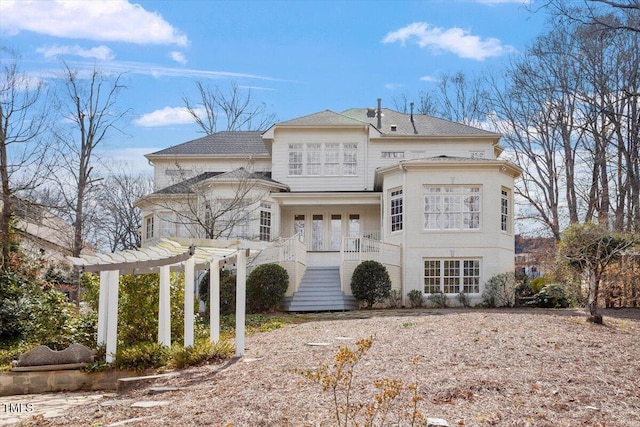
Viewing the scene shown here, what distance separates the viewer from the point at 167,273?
12445mm

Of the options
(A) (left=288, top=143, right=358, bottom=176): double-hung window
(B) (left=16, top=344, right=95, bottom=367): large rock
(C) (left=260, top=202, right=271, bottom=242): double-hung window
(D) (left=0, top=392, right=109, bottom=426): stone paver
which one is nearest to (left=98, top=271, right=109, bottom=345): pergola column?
(B) (left=16, top=344, right=95, bottom=367): large rock

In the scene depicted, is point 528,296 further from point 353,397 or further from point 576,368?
point 353,397

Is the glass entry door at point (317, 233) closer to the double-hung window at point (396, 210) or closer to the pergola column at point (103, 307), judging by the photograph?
the double-hung window at point (396, 210)

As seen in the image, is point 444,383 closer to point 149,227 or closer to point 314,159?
point 314,159

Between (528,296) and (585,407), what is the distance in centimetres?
1938

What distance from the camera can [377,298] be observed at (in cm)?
2388

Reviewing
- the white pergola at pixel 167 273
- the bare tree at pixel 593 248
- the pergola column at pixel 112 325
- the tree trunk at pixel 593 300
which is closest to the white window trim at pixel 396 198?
A: the bare tree at pixel 593 248

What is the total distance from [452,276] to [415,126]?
8353mm

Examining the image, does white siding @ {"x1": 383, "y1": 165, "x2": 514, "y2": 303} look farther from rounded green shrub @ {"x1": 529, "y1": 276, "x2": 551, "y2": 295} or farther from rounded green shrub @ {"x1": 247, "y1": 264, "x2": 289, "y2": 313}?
rounded green shrub @ {"x1": 247, "y1": 264, "x2": 289, "y2": 313}

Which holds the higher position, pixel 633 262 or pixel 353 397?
pixel 633 262

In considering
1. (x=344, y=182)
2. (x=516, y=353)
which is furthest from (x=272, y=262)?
(x=516, y=353)

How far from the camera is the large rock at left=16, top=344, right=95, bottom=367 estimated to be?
12316 millimetres

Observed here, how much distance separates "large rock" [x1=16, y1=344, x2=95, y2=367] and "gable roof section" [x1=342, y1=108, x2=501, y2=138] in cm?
1946

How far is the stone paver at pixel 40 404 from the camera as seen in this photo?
9.25 metres
